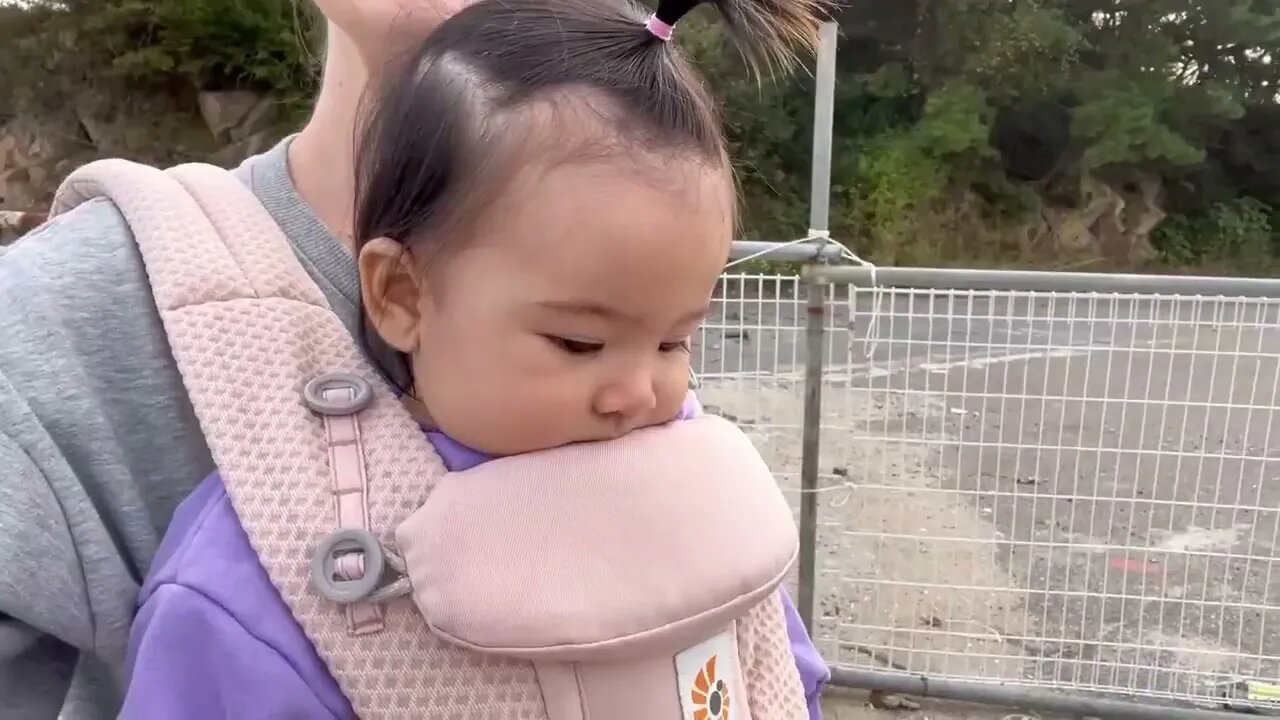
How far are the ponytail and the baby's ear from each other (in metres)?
0.30

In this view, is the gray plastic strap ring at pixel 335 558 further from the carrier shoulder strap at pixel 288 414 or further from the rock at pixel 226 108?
the rock at pixel 226 108

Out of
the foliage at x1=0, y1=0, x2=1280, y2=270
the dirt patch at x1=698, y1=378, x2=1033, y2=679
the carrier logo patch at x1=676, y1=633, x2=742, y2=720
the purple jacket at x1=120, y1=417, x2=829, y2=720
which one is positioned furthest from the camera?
the foliage at x1=0, y1=0, x2=1280, y2=270

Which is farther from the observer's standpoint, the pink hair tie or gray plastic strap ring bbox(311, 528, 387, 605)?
the pink hair tie

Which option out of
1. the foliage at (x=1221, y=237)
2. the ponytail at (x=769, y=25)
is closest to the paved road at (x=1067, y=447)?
the ponytail at (x=769, y=25)

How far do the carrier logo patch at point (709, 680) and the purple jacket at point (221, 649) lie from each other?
26 centimetres

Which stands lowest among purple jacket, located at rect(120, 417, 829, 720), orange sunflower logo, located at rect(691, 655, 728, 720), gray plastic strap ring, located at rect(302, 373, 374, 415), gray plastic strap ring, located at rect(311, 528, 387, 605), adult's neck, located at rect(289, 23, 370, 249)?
orange sunflower logo, located at rect(691, 655, 728, 720)

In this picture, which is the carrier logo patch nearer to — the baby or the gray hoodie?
the baby

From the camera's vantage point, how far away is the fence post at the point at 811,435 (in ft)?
7.78

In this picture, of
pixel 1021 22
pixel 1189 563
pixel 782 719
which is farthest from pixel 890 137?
pixel 782 719

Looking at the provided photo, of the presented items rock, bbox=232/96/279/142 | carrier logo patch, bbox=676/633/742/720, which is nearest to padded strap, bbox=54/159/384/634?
carrier logo patch, bbox=676/633/742/720

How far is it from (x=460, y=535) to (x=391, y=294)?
218 mm

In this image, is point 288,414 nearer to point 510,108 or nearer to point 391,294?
point 391,294

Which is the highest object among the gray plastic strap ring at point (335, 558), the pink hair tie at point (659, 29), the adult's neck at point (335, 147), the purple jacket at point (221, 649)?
the pink hair tie at point (659, 29)

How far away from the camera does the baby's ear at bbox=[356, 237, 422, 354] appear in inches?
34.3
